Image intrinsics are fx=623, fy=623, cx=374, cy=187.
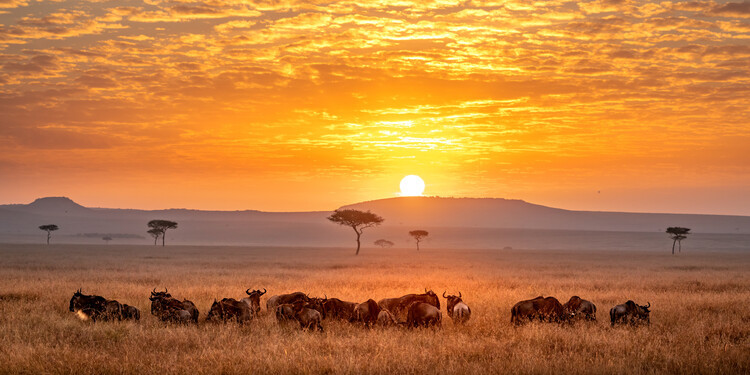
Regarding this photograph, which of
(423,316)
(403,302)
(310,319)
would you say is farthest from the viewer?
(403,302)

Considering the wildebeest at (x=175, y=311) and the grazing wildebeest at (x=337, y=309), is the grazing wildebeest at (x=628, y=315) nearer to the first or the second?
the grazing wildebeest at (x=337, y=309)

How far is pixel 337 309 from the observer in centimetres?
1756

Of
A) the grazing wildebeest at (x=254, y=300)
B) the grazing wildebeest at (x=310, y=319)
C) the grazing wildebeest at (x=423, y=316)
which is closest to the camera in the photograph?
the grazing wildebeest at (x=310, y=319)

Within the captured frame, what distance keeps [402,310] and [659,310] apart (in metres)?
8.75

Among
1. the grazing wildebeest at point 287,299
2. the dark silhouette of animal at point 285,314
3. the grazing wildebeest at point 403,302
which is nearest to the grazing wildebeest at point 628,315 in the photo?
the grazing wildebeest at point 403,302

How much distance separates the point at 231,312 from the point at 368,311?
3.86 meters

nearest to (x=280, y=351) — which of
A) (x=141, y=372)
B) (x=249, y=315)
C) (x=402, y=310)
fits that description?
(x=141, y=372)

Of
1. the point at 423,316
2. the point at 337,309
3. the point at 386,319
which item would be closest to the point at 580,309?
the point at 423,316

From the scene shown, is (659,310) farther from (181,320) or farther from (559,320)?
(181,320)

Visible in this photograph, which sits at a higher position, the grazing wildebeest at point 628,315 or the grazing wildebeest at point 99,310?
the grazing wildebeest at point 628,315

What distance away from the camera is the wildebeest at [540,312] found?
17.3m

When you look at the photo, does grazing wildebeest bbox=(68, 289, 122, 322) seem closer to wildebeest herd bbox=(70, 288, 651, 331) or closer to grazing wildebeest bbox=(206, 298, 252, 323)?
wildebeest herd bbox=(70, 288, 651, 331)

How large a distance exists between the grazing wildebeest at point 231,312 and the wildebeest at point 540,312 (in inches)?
292

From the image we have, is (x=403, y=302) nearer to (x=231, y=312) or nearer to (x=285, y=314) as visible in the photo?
(x=285, y=314)
